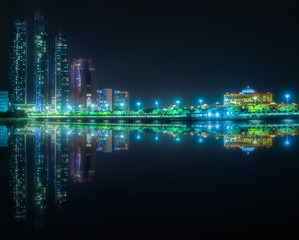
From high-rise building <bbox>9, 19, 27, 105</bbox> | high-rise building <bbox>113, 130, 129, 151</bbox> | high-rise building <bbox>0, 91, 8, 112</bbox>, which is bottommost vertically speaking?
high-rise building <bbox>113, 130, 129, 151</bbox>

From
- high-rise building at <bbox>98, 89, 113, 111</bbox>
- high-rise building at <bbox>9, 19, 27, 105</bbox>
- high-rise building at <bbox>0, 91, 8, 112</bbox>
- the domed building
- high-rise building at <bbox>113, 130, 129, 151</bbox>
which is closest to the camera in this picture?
high-rise building at <bbox>113, 130, 129, 151</bbox>

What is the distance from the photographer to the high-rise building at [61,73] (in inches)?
5061

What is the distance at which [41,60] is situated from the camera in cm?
12888

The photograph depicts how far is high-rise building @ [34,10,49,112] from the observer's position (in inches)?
5074

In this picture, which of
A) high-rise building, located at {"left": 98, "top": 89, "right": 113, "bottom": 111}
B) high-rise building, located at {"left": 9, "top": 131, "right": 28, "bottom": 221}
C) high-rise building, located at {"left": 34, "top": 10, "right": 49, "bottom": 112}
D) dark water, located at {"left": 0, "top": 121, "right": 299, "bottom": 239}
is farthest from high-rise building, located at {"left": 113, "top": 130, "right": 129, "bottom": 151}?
high-rise building, located at {"left": 34, "top": 10, "right": 49, "bottom": 112}

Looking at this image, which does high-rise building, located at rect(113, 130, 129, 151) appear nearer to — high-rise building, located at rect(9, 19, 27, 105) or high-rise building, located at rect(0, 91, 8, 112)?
high-rise building, located at rect(0, 91, 8, 112)

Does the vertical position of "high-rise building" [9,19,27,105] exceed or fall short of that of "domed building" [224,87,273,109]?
it exceeds it

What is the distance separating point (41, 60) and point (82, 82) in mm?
21518

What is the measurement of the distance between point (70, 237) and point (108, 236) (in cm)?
48

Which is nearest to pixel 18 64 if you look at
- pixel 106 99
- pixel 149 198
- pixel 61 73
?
pixel 61 73

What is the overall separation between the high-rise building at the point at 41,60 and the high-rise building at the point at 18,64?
238 inches

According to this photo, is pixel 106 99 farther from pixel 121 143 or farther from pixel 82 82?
pixel 121 143

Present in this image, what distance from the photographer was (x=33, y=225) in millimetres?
4125

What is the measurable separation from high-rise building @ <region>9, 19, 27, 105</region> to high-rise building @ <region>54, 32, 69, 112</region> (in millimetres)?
15871
